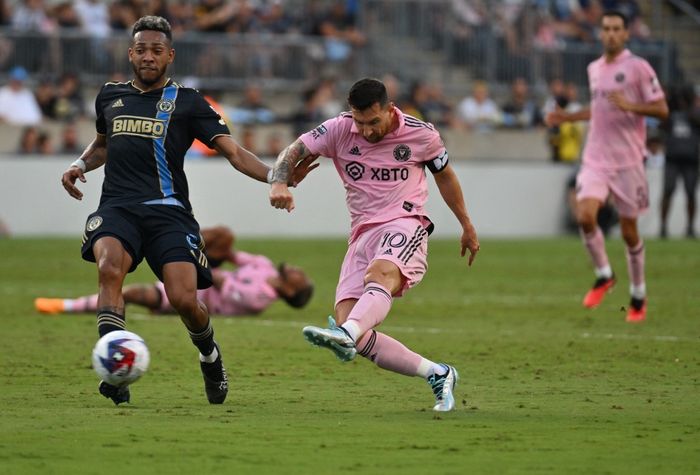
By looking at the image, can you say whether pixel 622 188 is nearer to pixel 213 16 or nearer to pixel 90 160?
pixel 90 160

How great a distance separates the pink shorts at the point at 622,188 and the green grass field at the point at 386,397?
1209 mm

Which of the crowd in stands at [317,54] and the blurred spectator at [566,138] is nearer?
the crowd in stands at [317,54]

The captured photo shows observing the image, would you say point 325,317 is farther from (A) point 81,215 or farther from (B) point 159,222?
(A) point 81,215

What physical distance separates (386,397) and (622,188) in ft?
20.6

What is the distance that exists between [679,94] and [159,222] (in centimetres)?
2230

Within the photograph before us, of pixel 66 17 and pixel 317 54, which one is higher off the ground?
pixel 66 17

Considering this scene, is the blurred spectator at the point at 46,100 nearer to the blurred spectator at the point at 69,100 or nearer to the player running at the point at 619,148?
the blurred spectator at the point at 69,100

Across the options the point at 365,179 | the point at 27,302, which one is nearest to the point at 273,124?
the point at 27,302

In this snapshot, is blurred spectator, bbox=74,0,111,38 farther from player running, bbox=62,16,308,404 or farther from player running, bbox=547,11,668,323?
player running, bbox=62,16,308,404

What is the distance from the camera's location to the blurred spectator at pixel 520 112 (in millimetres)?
31484

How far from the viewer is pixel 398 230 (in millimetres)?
9203

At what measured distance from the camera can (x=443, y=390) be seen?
29.3 ft

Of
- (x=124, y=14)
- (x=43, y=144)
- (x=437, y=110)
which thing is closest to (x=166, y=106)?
(x=43, y=144)

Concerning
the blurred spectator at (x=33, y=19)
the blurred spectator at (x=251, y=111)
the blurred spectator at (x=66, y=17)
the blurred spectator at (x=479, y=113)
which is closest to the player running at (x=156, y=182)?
the blurred spectator at (x=251, y=111)
